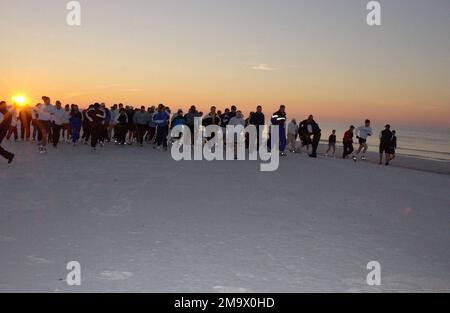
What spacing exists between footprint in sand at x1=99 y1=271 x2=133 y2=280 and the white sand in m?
0.02

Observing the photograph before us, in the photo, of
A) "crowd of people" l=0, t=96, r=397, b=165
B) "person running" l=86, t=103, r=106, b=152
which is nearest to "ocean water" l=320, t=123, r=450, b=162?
"crowd of people" l=0, t=96, r=397, b=165

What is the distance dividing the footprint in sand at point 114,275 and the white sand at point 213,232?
0.07 ft

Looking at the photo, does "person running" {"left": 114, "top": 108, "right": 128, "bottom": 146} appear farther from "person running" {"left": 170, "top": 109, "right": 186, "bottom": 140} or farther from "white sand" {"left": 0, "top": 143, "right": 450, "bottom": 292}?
"white sand" {"left": 0, "top": 143, "right": 450, "bottom": 292}

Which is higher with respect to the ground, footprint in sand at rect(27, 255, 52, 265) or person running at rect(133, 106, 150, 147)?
person running at rect(133, 106, 150, 147)

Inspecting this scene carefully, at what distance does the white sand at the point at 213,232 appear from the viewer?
480cm

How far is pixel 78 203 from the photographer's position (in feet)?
26.7

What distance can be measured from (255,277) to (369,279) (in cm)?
131

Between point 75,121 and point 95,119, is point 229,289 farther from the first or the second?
point 75,121

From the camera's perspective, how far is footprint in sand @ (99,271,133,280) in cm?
467

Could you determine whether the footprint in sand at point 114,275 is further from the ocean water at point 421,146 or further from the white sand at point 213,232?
the ocean water at point 421,146

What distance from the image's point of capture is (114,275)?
475 cm

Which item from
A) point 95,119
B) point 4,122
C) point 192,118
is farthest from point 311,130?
point 4,122

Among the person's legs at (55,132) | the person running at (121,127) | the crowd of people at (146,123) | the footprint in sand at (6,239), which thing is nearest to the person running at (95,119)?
the crowd of people at (146,123)
